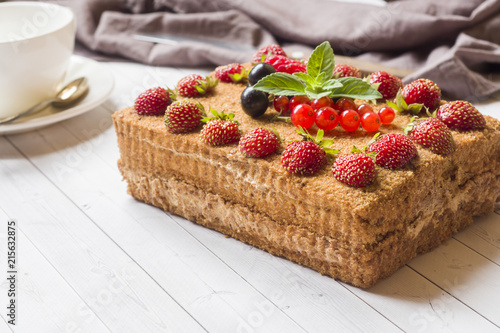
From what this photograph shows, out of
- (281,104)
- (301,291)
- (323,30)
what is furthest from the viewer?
(323,30)

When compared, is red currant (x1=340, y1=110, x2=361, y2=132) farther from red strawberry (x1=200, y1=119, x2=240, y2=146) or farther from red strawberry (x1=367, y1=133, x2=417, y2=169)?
red strawberry (x1=200, y1=119, x2=240, y2=146)

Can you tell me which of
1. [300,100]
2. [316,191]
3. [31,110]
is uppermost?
[300,100]

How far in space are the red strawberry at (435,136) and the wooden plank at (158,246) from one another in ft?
2.56

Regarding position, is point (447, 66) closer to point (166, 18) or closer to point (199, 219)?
point (199, 219)

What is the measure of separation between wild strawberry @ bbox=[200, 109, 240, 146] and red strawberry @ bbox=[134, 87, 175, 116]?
1.00ft

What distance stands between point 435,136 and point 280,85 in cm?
62

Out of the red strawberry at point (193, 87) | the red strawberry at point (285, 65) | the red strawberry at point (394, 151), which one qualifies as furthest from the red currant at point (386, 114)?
the red strawberry at point (193, 87)

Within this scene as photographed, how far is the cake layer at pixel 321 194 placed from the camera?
2.02 meters

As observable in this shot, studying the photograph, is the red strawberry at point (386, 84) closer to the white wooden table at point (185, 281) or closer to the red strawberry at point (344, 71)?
the red strawberry at point (344, 71)

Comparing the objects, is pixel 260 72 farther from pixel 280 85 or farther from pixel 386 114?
pixel 386 114

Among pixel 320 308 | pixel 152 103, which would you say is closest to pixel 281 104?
pixel 152 103

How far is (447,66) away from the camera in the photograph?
10.6ft

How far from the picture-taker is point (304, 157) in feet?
6.75

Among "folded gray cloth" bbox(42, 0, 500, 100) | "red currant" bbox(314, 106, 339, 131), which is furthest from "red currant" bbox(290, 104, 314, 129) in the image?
"folded gray cloth" bbox(42, 0, 500, 100)
